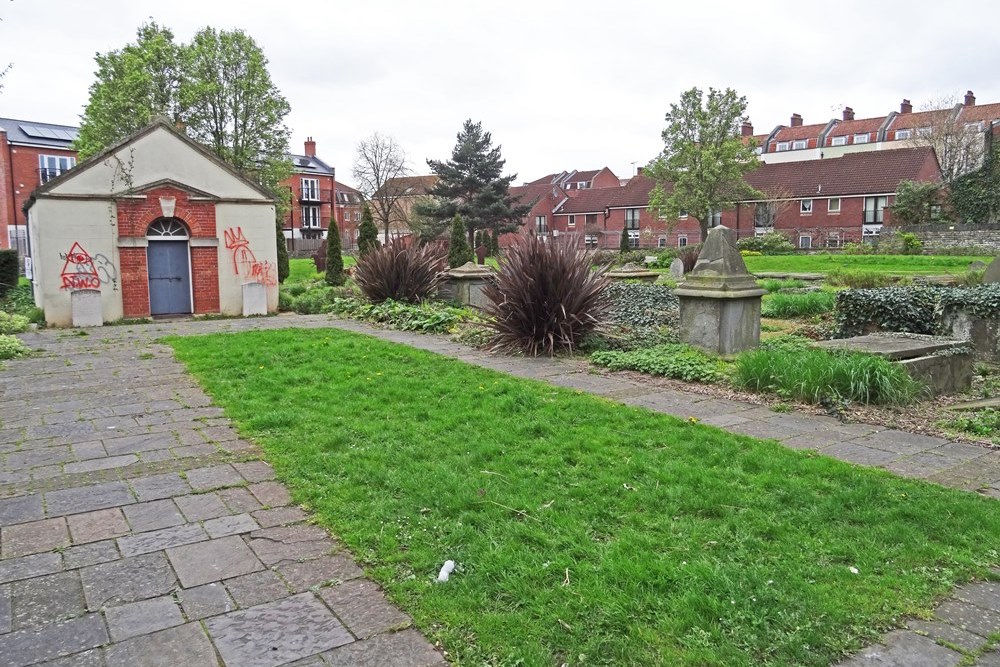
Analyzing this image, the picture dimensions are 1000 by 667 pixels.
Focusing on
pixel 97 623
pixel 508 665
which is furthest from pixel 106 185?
pixel 508 665

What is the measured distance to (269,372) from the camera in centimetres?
779

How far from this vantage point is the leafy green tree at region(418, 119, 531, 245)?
46.7 meters

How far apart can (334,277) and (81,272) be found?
9881mm

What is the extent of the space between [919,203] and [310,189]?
47596mm

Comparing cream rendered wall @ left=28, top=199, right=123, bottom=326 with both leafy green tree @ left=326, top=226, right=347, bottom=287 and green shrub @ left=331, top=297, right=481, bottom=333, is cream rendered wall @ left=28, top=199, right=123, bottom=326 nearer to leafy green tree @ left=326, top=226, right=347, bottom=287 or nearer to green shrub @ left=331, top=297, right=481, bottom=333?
green shrub @ left=331, top=297, right=481, bottom=333

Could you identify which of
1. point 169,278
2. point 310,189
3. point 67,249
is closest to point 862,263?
point 169,278

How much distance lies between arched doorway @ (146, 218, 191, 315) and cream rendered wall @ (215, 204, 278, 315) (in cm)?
73

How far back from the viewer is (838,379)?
6.15 m

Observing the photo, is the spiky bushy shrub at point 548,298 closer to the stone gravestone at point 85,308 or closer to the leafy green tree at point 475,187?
the stone gravestone at point 85,308

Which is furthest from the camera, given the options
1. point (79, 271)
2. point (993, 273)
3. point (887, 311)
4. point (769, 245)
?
point (769, 245)

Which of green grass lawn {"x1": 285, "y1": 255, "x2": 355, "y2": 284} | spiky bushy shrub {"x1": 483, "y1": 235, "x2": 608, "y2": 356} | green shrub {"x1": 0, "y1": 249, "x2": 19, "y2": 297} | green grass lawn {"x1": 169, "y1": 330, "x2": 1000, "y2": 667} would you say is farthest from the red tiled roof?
green grass lawn {"x1": 169, "y1": 330, "x2": 1000, "y2": 667}

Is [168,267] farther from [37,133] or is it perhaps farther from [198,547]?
[37,133]

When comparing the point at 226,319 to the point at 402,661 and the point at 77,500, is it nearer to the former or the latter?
the point at 77,500

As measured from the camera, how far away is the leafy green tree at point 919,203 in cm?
3938
